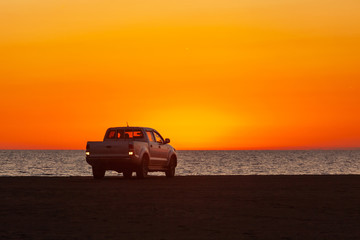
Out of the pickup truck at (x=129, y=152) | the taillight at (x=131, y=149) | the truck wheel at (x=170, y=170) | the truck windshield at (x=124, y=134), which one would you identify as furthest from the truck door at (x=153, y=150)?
the taillight at (x=131, y=149)

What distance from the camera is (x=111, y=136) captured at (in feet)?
98.9

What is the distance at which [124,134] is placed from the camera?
2981 centimetres

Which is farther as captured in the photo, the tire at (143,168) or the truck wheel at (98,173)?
the truck wheel at (98,173)

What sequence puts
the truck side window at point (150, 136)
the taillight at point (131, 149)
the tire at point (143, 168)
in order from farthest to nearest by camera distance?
the truck side window at point (150, 136), the tire at point (143, 168), the taillight at point (131, 149)

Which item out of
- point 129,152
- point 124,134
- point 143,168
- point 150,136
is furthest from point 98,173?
point 150,136

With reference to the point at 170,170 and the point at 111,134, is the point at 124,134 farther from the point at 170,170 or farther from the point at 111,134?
the point at 170,170
